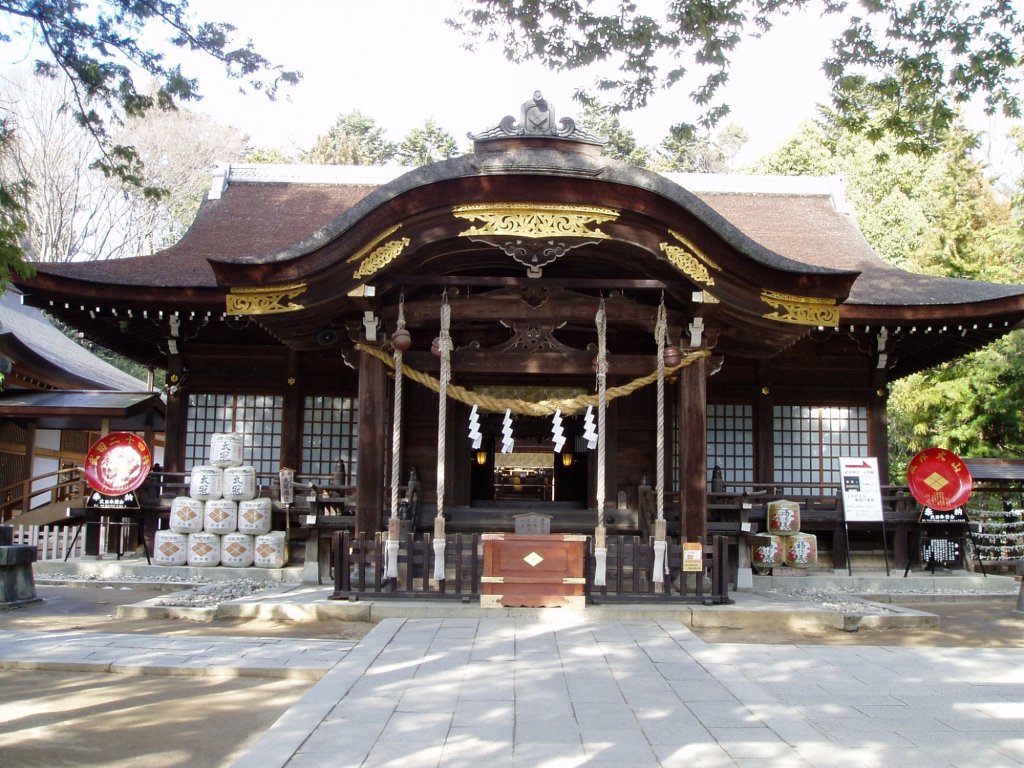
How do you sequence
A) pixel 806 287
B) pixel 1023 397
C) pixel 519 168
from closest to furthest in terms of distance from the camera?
pixel 519 168, pixel 806 287, pixel 1023 397

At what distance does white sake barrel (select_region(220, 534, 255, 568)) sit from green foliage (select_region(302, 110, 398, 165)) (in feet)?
92.9

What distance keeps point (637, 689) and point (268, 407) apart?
8.83 metres

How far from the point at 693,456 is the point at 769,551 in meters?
2.68

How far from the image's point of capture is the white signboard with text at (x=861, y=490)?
11508 mm

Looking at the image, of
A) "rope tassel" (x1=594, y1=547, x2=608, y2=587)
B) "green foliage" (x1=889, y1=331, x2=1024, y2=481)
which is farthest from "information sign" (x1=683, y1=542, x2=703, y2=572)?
"green foliage" (x1=889, y1=331, x2=1024, y2=481)

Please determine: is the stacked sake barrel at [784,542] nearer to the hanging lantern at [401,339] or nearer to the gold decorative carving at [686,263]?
the gold decorative carving at [686,263]

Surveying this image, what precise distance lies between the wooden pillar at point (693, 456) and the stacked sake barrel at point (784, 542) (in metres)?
2.18

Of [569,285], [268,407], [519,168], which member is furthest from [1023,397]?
[268,407]

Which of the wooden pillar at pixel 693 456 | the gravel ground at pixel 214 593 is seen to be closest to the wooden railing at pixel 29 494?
the gravel ground at pixel 214 593

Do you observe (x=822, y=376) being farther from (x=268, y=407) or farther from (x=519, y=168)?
(x=268, y=407)

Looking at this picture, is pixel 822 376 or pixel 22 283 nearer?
pixel 22 283

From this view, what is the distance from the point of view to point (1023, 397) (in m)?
17.3

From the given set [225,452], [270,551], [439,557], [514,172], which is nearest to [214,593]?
[270,551]

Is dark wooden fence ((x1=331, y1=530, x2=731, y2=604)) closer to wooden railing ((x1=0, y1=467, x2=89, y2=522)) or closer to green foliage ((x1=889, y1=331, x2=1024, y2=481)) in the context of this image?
wooden railing ((x1=0, y1=467, x2=89, y2=522))
